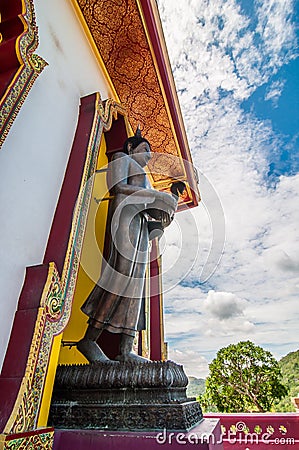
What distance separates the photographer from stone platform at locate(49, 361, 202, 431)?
1056 millimetres

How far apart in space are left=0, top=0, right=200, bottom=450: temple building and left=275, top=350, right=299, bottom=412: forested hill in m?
2.55

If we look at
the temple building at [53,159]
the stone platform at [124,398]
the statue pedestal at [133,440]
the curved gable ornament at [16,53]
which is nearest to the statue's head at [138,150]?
the temple building at [53,159]

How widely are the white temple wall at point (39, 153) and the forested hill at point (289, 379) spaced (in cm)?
341

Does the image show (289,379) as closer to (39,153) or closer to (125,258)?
(125,258)

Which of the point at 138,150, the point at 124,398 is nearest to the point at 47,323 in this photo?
the point at 124,398

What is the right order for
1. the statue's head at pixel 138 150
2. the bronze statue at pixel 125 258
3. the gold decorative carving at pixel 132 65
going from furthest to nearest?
the gold decorative carving at pixel 132 65 < the statue's head at pixel 138 150 < the bronze statue at pixel 125 258

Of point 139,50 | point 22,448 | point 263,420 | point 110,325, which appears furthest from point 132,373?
point 139,50

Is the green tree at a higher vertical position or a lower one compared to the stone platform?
higher

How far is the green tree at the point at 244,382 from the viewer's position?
Answer: 3703 mm

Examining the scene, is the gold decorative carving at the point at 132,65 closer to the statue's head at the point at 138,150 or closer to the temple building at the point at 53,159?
the temple building at the point at 53,159

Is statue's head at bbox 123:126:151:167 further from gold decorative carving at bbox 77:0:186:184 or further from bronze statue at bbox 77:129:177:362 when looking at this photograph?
gold decorative carving at bbox 77:0:186:184

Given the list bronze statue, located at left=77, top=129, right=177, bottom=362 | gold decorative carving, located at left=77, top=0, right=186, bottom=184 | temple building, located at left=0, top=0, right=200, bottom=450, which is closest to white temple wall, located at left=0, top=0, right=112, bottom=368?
temple building, located at left=0, top=0, right=200, bottom=450

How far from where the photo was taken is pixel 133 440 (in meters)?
0.96

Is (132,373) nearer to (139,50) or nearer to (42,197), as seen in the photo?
(42,197)
